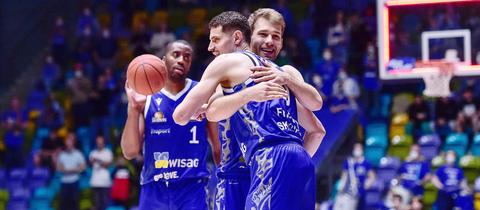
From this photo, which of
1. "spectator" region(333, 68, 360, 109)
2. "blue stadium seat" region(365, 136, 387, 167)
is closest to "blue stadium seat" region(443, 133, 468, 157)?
"blue stadium seat" region(365, 136, 387, 167)

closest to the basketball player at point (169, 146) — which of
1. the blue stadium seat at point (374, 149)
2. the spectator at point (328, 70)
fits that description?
the blue stadium seat at point (374, 149)

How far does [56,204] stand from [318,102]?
1151cm

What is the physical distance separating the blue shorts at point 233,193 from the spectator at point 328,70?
10.8 meters

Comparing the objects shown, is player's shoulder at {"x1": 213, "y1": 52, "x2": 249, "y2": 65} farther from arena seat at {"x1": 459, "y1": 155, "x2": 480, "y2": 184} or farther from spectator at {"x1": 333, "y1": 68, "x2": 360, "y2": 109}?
spectator at {"x1": 333, "y1": 68, "x2": 360, "y2": 109}

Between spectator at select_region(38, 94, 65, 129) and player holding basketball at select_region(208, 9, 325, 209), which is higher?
player holding basketball at select_region(208, 9, 325, 209)

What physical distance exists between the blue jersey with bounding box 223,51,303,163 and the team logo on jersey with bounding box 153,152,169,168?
6.11 feet

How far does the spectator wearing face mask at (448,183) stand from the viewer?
13.0m

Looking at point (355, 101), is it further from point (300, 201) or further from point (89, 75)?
point (300, 201)

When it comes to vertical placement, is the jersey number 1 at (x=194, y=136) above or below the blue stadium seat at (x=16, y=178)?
above

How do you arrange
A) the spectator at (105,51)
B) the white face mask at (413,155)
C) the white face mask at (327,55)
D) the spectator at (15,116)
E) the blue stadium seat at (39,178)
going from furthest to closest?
the spectator at (105,51)
the spectator at (15,116)
the white face mask at (327,55)
the blue stadium seat at (39,178)
the white face mask at (413,155)

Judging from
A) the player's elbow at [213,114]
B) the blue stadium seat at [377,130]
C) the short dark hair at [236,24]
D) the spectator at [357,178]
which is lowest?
the spectator at [357,178]

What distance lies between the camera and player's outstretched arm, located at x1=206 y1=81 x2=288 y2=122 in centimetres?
508

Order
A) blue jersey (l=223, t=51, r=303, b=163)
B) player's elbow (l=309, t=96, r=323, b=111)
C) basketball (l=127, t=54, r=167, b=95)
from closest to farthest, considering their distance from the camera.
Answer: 1. blue jersey (l=223, t=51, r=303, b=163)
2. player's elbow (l=309, t=96, r=323, b=111)
3. basketball (l=127, t=54, r=167, b=95)

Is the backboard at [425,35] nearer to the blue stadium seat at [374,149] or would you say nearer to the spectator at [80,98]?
the blue stadium seat at [374,149]
